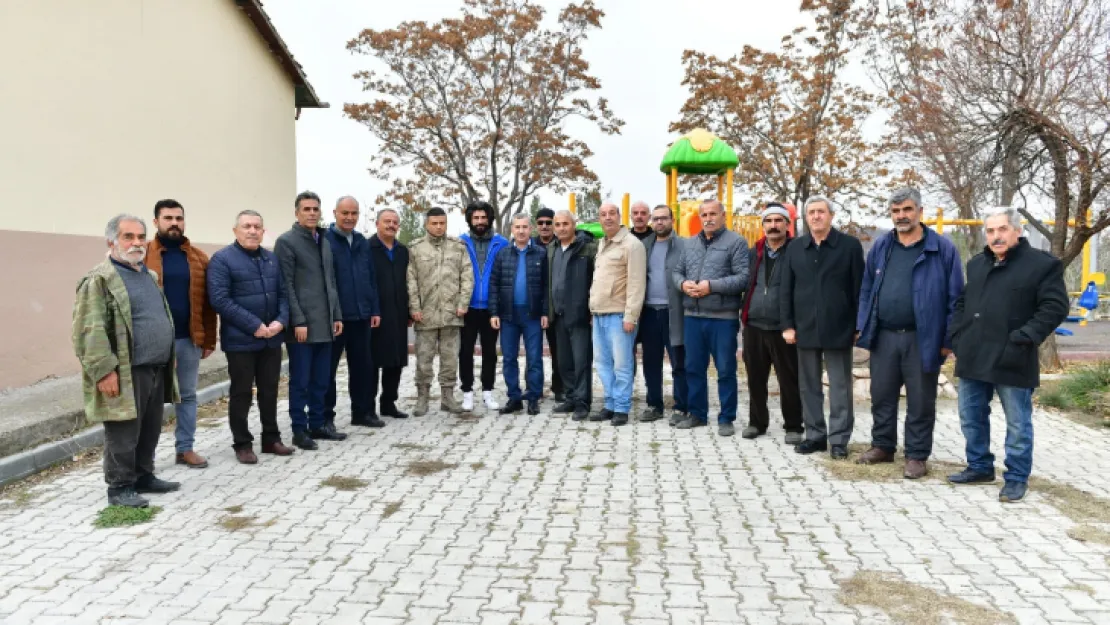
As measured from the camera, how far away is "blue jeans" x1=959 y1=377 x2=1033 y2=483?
5031mm

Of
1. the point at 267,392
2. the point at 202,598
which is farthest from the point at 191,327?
the point at 202,598

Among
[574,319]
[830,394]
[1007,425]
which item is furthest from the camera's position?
[574,319]

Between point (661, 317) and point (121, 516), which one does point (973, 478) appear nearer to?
point (661, 317)

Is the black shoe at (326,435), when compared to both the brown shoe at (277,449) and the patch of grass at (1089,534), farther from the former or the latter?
the patch of grass at (1089,534)

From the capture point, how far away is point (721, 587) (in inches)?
146

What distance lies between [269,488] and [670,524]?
2720mm

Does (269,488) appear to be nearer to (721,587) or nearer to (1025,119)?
(721,587)

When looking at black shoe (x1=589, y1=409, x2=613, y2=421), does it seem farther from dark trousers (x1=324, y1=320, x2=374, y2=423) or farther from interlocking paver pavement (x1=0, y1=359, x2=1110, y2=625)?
dark trousers (x1=324, y1=320, x2=374, y2=423)

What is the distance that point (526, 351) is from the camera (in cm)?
794

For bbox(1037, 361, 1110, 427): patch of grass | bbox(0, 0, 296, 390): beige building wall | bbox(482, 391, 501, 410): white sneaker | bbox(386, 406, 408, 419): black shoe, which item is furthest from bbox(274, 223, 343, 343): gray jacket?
bbox(1037, 361, 1110, 427): patch of grass

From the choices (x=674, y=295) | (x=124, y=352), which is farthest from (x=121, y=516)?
(x=674, y=295)

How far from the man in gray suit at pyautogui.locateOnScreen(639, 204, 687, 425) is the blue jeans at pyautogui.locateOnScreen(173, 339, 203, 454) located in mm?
3899

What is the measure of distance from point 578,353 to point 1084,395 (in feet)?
16.8

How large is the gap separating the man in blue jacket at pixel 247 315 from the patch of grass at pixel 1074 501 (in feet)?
17.6
